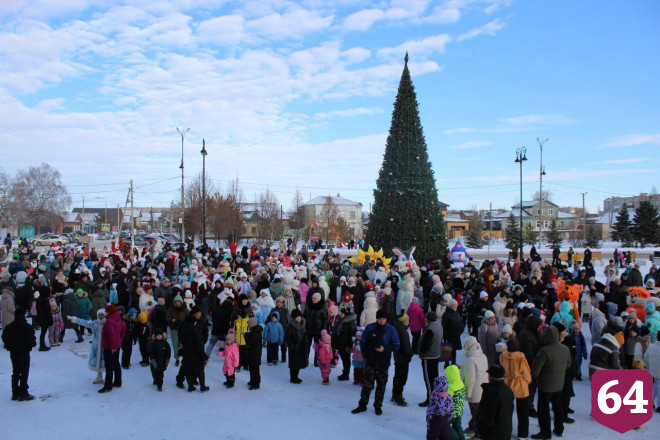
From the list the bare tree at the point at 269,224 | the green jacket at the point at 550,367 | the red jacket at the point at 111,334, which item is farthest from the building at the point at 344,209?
the green jacket at the point at 550,367

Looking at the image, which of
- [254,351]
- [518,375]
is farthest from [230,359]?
[518,375]

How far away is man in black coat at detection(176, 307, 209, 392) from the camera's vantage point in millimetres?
7938

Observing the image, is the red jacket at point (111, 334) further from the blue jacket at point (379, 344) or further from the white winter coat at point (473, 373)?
the white winter coat at point (473, 373)

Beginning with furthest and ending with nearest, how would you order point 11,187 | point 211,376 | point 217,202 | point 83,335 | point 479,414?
point 11,187, point 217,202, point 83,335, point 211,376, point 479,414

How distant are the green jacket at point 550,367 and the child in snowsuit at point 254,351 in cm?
439

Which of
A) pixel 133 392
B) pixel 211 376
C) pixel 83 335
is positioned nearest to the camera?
pixel 133 392

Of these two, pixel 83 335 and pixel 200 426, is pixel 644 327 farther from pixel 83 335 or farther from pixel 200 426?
pixel 83 335

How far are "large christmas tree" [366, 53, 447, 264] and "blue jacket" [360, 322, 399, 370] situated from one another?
14.6 m

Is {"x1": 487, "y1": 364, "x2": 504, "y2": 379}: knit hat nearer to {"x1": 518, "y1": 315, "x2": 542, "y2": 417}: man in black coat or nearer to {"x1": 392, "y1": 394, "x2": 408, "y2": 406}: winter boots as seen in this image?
{"x1": 518, "y1": 315, "x2": 542, "y2": 417}: man in black coat

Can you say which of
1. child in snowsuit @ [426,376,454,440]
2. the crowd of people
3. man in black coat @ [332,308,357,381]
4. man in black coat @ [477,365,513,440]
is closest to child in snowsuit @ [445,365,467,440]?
the crowd of people

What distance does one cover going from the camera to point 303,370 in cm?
956

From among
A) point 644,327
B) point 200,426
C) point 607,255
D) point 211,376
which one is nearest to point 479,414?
point 200,426

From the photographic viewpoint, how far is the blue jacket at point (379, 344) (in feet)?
23.3

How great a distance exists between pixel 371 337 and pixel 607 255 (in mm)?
33971
